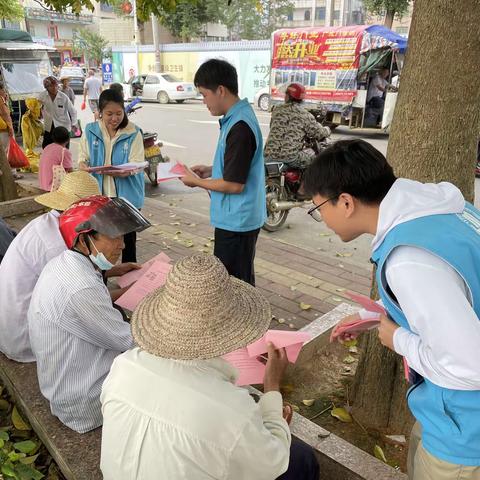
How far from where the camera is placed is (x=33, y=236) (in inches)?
95.5

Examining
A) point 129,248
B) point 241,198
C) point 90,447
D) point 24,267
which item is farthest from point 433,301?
point 129,248

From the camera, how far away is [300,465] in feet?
5.74

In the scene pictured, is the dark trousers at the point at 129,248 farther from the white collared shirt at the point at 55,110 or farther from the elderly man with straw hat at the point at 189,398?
the white collared shirt at the point at 55,110

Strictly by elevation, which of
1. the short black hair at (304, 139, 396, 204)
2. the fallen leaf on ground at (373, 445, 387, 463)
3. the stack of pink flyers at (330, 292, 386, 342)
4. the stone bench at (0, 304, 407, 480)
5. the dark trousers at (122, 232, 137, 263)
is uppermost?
the short black hair at (304, 139, 396, 204)

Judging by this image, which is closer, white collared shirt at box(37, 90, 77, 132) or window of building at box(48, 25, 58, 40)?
white collared shirt at box(37, 90, 77, 132)

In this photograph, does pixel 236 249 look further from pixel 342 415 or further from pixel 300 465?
pixel 300 465

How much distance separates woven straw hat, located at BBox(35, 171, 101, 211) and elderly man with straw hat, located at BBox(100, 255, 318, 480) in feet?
4.70

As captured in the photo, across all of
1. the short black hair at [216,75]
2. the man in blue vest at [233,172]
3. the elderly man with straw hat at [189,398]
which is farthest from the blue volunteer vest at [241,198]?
the elderly man with straw hat at [189,398]

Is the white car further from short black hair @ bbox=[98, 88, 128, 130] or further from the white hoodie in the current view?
the white hoodie

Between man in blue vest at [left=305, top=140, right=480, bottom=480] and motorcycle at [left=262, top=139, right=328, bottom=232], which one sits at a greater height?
man in blue vest at [left=305, top=140, right=480, bottom=480]

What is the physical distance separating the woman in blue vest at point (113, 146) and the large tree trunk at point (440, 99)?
7.22 feet

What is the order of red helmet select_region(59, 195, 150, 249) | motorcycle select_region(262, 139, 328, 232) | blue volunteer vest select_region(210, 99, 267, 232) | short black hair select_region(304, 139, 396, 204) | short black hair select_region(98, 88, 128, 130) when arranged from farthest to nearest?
motorcycle select_region(262, 139, 328, 232)
short black hair select_region(98, 88, 128, 130)
blue volunteer vest select_region(210, 99, 267, 232)
red helmet select_region(59, 195, 150, 249)
short black hair select_region(304, 139, 396, 204)


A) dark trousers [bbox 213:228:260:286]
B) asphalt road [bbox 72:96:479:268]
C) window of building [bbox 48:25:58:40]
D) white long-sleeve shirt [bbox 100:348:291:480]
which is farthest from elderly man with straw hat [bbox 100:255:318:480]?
window of building [bbox 48:25:58:40]

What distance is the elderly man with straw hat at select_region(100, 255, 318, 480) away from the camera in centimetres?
120
